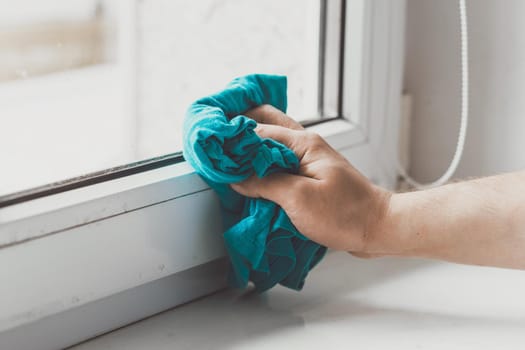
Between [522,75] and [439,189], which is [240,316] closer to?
[439,189]

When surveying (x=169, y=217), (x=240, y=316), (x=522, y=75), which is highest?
(x=522, y=75)

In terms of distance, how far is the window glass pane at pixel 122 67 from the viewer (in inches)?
33.8

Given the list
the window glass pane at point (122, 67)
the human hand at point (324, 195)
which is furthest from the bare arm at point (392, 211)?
the window glass pane at point (122, 67)

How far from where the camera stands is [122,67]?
106cm

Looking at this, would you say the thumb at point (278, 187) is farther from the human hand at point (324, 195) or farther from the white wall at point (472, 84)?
the white wall at point (472, 84)

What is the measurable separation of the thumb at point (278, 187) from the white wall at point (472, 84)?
36 centimetres

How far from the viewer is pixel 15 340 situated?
0.74m

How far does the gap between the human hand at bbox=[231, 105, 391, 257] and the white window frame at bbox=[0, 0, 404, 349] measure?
70mm

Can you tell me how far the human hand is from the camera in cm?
79

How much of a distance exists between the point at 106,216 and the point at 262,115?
20 centimetres

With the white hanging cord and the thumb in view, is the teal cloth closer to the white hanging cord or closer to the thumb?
the thumb

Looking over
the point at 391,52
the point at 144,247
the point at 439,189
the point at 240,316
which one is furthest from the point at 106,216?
the point at 391,52

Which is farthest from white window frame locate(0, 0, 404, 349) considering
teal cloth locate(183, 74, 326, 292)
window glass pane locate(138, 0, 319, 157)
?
window glass pane locate(138, 0, 319, 157)

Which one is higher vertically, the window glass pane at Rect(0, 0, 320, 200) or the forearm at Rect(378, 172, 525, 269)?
the window glass pane at Rect(0, 0, 320, 200)
